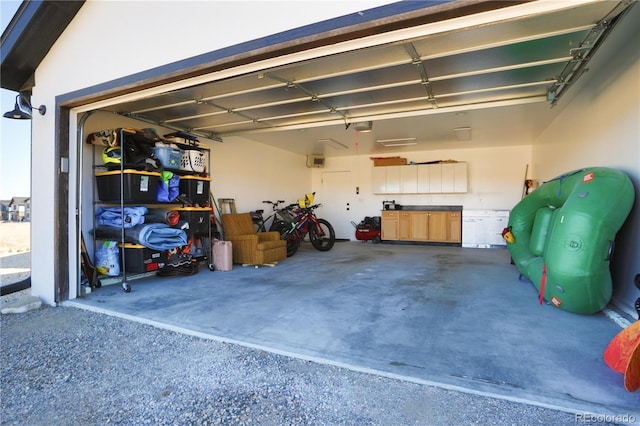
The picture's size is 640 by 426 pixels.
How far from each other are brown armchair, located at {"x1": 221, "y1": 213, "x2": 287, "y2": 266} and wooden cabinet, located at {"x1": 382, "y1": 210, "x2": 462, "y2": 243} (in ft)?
12.7

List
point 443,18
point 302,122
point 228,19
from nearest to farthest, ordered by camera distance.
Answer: point 443,18, point 228,19, point 302,122

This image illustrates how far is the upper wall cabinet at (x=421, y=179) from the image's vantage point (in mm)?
7949

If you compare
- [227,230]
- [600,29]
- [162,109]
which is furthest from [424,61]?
[227,230]

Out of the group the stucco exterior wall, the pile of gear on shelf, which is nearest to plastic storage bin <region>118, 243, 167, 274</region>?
the pile of gear on shelf

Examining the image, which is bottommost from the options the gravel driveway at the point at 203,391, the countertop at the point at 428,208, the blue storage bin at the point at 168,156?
the gravel driveway at the point at 203,391

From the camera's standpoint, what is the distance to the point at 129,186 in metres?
3.62

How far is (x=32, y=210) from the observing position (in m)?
3.40

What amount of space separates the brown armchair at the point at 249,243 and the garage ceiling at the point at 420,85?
1612mm

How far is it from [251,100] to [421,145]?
5.14 metres

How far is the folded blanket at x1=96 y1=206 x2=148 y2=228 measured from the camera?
146 inches

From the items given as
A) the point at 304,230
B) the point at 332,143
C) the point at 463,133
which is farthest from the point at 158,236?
the point at 463,133

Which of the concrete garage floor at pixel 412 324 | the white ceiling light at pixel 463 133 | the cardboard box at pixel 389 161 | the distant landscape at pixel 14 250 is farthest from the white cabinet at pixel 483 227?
the distant landscape at pixel 14 250

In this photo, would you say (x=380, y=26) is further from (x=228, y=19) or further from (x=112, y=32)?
(x=112, y=32)

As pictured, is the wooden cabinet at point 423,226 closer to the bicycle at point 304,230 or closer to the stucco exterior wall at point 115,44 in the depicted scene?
the bicycle at point 304,230
